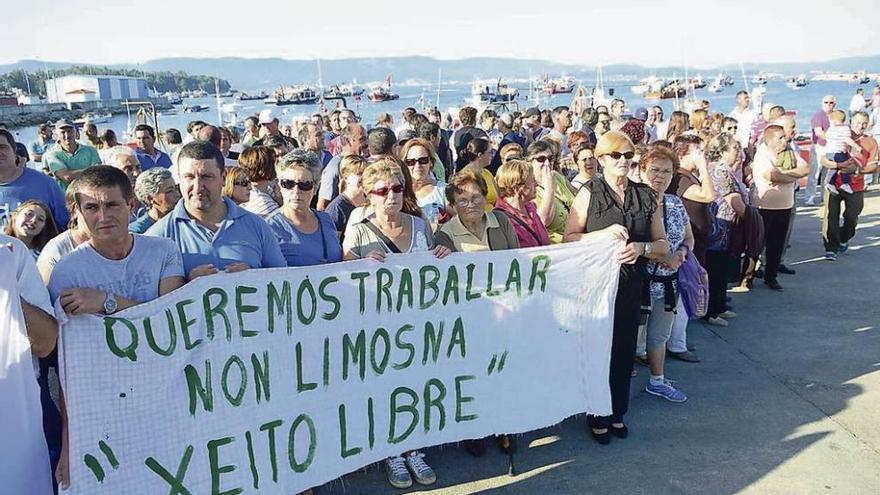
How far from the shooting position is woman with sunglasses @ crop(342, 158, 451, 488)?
11.9 feet

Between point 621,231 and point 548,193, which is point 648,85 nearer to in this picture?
point 548,193

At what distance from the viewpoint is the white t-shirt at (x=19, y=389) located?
2504 millimetres

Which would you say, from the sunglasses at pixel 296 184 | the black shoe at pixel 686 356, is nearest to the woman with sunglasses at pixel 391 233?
the sunglasses at pixel 296 184

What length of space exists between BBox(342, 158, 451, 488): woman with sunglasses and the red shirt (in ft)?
22.5

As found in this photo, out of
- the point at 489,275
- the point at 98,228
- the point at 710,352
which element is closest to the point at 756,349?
the point at 710,352

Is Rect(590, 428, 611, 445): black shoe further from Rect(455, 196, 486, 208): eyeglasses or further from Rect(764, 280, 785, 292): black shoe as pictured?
Rect(764, 280, 785, 292): black shoe

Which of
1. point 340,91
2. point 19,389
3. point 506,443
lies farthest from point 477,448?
point 340,91

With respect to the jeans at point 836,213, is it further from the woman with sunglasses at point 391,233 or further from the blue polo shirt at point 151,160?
the blue polo shirt at point 151,160

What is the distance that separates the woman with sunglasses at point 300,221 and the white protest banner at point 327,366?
1.28 ft

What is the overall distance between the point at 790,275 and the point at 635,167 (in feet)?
11.7

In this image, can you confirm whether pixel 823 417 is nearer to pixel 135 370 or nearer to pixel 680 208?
pixel 680 208

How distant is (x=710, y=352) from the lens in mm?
5668

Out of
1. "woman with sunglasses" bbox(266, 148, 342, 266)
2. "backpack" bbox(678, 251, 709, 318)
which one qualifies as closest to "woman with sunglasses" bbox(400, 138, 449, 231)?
"woman with sunglasses" bbox(266, 148, 342, 266)

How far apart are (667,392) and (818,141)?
868 centimetres
